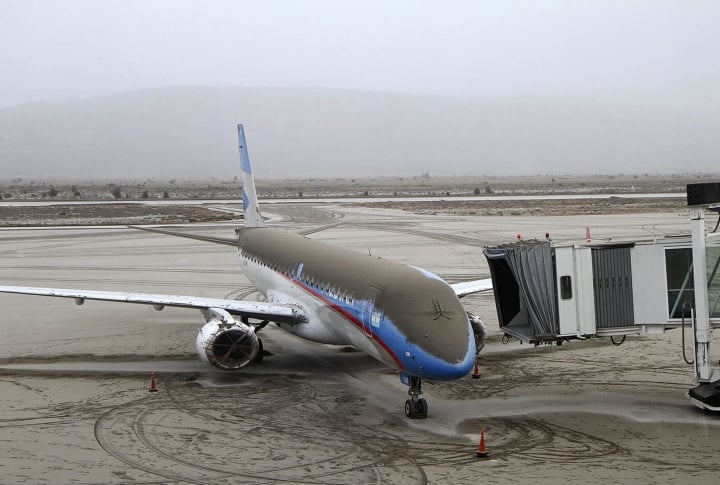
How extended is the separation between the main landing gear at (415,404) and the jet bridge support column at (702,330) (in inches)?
275

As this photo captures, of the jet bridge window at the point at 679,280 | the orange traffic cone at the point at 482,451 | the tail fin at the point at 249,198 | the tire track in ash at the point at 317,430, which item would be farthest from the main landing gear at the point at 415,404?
the tail fin at the point at 249,198

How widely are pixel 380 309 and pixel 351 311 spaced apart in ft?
6.26

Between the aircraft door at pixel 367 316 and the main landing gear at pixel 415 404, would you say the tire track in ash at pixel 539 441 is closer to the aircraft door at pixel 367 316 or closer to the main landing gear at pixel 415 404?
the main landing gear at pixel 415 404

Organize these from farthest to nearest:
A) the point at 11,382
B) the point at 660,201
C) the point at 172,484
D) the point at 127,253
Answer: the point at 660,201, the point at 127,253, the point at 11,382, the point at 172,484

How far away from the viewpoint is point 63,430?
1884cm

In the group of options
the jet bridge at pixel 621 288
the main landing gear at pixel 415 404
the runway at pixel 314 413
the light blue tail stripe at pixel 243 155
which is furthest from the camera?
the light blue tail stripe at pixel 243 155

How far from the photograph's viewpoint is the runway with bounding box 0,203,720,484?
16188mm

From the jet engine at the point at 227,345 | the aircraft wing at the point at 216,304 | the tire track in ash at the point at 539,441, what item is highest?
the aircraft wing at the point at 216,304

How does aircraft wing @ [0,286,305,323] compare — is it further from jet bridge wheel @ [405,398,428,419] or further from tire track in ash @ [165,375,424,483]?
jet bridge wheel @ [405,398,428,419]

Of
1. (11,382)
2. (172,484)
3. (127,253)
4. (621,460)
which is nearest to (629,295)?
(621,460)

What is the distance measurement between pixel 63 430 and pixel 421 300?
9291 millimetres

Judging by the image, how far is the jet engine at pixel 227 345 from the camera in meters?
23.7

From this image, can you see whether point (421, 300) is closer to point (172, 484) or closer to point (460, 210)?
point (172, 484)

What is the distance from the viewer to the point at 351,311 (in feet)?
71.9
